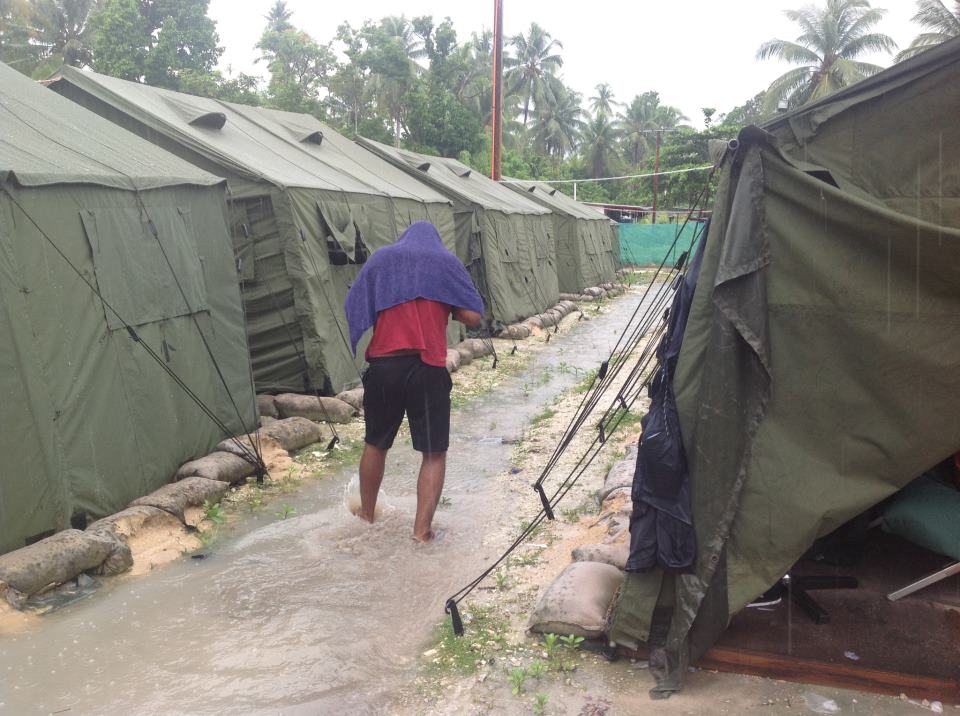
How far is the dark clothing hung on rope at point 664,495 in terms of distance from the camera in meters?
3.18

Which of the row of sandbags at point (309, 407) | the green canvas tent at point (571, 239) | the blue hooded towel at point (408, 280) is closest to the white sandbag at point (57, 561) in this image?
the blue hooded towel at point (408, 280)

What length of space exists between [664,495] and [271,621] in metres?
2.00

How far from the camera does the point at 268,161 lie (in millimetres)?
8602

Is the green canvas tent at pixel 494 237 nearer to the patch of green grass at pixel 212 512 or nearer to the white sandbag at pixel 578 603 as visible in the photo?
the patch of green grass at pixel 212 512

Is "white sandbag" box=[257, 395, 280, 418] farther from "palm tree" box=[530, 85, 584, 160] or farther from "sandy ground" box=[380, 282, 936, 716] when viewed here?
"palm tree" box=[530, 85, 584, 160]

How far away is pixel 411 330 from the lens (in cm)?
461

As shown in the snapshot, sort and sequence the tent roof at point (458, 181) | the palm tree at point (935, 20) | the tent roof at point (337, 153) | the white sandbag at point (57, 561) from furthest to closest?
the palm tree at point (935, 20), the tent roof at point (458, 181), the tent roof at point (337, 153), the white sandbag at point (57, 561)

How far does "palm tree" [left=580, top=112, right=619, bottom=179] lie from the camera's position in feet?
162

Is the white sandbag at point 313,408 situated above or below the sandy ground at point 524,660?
above

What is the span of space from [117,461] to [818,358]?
13.9 ft

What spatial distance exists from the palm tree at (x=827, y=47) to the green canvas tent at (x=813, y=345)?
106 ft

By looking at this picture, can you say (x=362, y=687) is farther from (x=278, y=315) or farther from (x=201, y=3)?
(x=201, y=3)

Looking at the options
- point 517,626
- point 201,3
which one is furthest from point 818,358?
point 201,3

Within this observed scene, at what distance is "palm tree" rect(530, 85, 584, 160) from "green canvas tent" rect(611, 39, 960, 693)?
48718 mm
